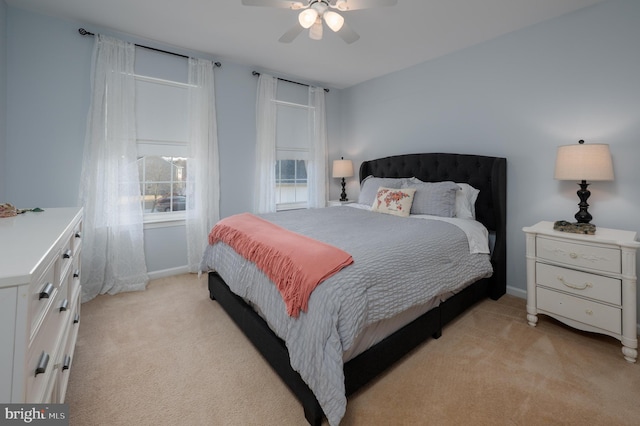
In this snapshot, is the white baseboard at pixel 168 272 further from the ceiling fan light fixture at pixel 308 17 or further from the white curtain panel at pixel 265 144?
the ceiling fan light fixture at pixel 308 17

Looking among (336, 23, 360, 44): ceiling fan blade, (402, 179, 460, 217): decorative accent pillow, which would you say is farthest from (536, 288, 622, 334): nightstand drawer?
(336, 23, 360, 44): ceiling fan blade

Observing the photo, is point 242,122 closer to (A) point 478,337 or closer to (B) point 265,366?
(B) point 265,366

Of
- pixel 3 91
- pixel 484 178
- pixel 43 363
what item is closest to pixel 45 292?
pixel 43 363

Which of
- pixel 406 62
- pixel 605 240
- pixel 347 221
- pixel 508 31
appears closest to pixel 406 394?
pixel 347 221

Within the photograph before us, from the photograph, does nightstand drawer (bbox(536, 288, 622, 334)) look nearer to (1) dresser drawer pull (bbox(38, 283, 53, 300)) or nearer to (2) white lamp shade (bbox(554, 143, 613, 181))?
(2) white lamp shade (bbox(554, 143, 613, 181))

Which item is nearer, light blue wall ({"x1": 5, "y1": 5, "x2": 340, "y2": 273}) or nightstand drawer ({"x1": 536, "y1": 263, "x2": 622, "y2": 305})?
nightstand drawer ({"x1": 536, "y1": 263, "x2": 622, "y2": 305})

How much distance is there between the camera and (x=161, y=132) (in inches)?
126

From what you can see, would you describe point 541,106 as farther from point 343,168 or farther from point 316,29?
point 343,168

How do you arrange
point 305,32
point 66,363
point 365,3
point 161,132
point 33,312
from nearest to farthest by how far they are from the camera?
point 33,312, point 66,363, point 365,3, point 305,32, point 161,132

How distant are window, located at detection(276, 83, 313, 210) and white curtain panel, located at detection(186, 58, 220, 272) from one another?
0.98m

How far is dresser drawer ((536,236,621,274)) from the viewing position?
75.5 inches

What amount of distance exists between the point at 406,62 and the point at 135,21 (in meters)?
2.97

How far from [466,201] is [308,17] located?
2.22 metres

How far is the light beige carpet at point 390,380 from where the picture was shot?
1.44 meters
